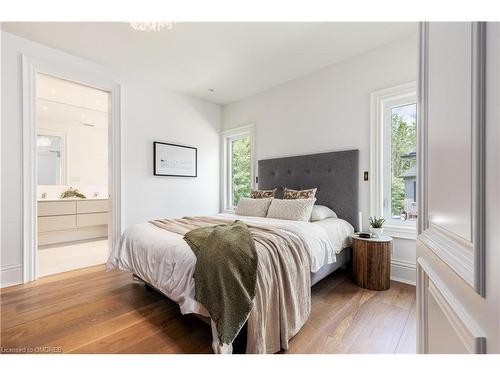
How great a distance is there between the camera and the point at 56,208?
4.05 meters

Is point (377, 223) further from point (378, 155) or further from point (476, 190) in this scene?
point (476, 190)

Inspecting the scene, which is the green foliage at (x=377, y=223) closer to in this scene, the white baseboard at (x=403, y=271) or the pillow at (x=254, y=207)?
the white baseboard at (x=403, y=271)

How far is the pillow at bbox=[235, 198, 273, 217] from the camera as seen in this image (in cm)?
298

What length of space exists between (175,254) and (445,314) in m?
1.42

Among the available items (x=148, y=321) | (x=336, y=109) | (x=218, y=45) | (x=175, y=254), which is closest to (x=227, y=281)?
(x=175, y=254)

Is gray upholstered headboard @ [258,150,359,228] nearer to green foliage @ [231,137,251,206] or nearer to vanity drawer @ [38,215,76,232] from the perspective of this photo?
green foliage @ [231,137,251,206]

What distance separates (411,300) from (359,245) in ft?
2.01

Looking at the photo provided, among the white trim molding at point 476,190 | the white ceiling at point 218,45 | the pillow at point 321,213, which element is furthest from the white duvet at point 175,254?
the white ceiling at point 218,45

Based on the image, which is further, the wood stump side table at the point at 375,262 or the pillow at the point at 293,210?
the pillow at the point at 293,210

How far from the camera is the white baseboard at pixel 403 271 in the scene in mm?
2406

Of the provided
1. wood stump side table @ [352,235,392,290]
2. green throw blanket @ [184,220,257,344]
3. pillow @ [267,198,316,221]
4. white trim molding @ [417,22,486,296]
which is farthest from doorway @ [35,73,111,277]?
white trim molding @ [417,22,486,296]

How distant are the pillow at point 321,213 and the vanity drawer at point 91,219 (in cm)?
422

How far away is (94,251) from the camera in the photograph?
376 cm
